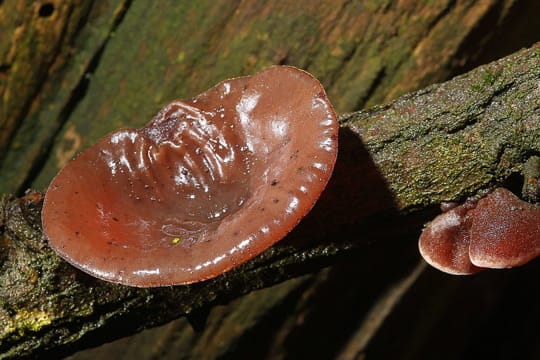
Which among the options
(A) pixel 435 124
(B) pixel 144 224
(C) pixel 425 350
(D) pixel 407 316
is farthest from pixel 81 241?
(C) pixel 425 350

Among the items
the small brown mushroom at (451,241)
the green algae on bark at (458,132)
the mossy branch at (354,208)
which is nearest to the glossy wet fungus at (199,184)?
the mossy branch at (354,208)

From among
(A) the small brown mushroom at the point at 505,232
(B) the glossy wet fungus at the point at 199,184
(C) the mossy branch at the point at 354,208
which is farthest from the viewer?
(C) the mossy branch at the point at 354,208

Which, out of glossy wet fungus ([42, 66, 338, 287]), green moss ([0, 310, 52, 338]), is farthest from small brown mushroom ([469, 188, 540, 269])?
green moss ([0, 310, 52, 338])

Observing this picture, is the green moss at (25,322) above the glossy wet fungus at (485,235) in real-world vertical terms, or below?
below

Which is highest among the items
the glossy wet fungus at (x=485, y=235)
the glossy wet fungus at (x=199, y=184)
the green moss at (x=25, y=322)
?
the glossy wet fungus at (x=485, y=235)

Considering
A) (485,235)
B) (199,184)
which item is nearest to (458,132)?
(485,235)

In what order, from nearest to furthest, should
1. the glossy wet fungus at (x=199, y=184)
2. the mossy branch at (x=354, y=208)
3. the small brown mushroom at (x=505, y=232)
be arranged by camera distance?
the glossy wet fungus at (x=199, y=184) < the small brown mushroom at (x=505, y=232) < the mossy branch at (x=354, y=208)

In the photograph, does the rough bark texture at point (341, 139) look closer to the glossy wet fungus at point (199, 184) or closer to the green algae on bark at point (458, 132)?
the green algae on bark at point (458, 132)

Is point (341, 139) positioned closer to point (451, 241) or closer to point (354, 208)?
point (354, 208)
